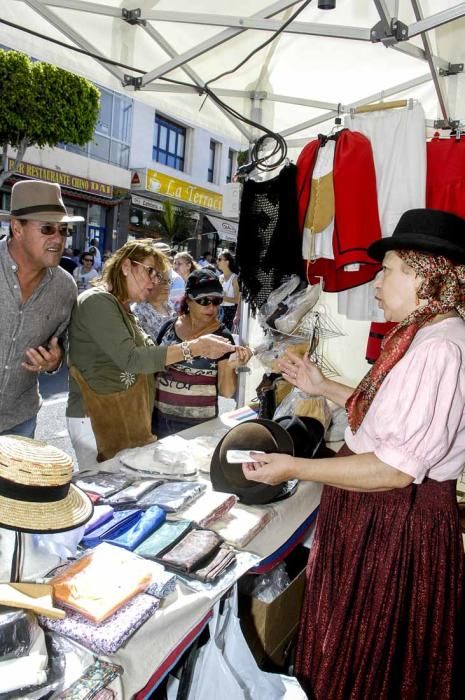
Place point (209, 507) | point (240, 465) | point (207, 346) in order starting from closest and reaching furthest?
point (209, 507), point (240, 465), point (207, 346)

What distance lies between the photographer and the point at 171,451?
2.09 metres

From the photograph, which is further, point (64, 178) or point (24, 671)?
point (64, 178)

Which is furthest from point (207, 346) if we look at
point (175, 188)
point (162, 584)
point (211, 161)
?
point (211, 161)

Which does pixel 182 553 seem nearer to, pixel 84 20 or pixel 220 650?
pixel 220 650

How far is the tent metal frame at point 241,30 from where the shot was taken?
214 centimetres

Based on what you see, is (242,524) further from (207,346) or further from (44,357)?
(44,357)

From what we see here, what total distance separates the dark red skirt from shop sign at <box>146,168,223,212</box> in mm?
19697

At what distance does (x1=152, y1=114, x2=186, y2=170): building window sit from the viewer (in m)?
22.0

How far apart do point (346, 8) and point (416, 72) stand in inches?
33.4

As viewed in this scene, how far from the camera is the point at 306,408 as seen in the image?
9.11 feet

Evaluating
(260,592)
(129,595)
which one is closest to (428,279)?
(129,595)

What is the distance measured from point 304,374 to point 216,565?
989 millimetres

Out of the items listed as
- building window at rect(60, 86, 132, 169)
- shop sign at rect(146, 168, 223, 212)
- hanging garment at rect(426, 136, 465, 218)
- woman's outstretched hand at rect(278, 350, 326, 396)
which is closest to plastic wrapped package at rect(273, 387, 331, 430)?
woman's outstretched hand at rect(278, 350, 326, 396)

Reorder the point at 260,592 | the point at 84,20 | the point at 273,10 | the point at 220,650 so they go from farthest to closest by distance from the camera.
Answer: the point at 84,20 < the point at 273,10 < the point at 260,592 < the point at 220,650
